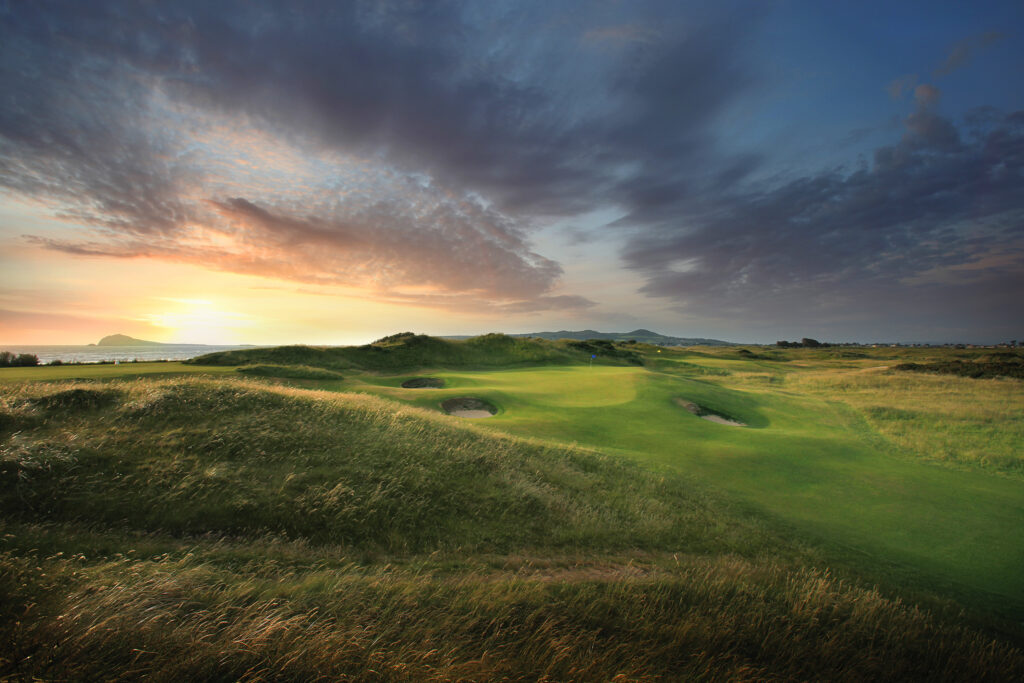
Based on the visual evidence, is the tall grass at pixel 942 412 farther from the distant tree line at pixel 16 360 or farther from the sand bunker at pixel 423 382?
the distant tree line at pixel 16 360

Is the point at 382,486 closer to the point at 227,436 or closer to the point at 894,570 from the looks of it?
the point at 227,436

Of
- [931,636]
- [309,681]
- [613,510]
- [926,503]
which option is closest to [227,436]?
[309,681]

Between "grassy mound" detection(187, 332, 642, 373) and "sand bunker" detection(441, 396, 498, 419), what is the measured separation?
18.5 metres

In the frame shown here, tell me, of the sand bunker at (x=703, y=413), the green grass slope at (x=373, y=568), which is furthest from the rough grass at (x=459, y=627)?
the sand bunker at (x=703, y=413)

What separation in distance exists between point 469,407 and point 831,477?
1509cm

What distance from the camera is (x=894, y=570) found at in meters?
7.53

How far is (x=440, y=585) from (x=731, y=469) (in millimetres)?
11029

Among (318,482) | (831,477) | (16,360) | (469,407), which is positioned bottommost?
(831,477)

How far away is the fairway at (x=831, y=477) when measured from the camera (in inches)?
315

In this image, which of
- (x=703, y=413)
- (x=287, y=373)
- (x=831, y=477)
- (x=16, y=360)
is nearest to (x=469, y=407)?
(x=703, y=413)

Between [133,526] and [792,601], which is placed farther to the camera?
[133,526]

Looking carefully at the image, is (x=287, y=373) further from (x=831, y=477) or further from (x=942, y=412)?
(x=942, y=412)

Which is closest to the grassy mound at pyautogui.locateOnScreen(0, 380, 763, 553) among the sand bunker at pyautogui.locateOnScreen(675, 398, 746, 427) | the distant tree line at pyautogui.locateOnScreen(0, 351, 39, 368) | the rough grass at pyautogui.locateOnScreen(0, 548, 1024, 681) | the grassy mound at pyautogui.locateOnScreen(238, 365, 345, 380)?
the rough grass at pyautogui.locateOnScreen(0, 548, 1024, 681)

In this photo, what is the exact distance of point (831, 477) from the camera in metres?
12.5
